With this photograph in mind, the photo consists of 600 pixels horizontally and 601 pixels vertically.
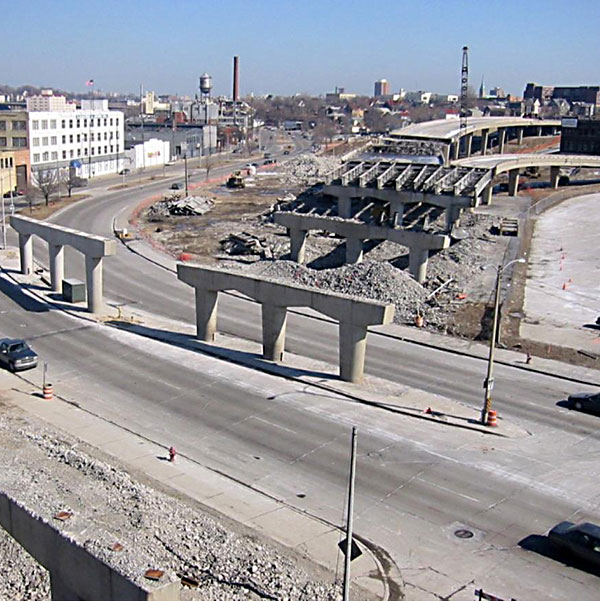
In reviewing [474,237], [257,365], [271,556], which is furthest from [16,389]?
[474,237]

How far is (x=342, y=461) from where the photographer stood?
25609 millimetres

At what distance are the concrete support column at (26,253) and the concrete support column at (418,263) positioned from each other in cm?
2500

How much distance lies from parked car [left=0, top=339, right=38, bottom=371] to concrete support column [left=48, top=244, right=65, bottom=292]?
12.9m

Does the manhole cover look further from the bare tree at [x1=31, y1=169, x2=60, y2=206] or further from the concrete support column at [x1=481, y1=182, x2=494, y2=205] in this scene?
the bare tree at [x1=31, y1=169, x2=60, y2=206]

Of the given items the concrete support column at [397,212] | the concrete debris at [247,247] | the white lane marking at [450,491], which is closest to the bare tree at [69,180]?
the concrete debris at [247,247]

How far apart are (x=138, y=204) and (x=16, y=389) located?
59.6m

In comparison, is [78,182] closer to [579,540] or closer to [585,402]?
[585,402]

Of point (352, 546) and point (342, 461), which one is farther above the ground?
point (352, 546)

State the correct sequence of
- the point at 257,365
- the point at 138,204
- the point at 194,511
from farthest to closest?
the point at 138,204, the point at 257,365, the point at 194,511

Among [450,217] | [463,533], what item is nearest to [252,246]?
[450,217]

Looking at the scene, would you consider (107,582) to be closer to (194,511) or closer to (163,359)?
(194,511)

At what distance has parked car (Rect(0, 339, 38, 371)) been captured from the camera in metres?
34.2

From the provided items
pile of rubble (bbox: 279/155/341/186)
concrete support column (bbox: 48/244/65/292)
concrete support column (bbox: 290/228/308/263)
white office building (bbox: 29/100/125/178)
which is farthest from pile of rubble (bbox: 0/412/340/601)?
pile of rubble (bbox: 279/155/341/186)

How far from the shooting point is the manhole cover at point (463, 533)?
829 inches
